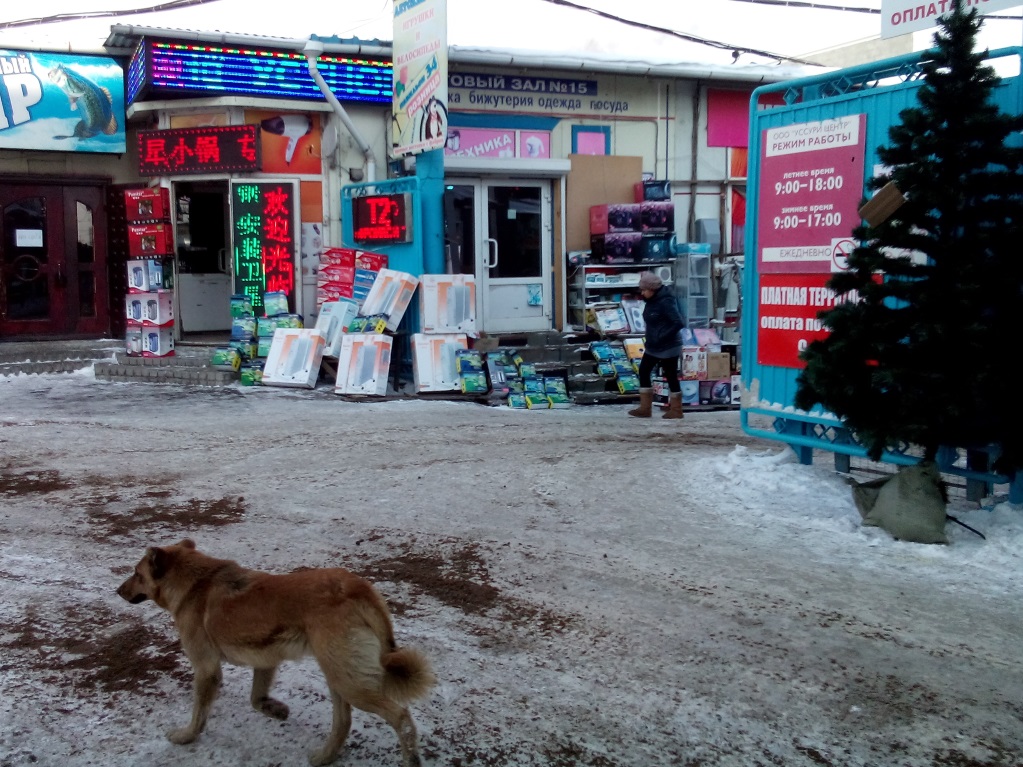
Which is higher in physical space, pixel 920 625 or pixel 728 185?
pixel 728 185

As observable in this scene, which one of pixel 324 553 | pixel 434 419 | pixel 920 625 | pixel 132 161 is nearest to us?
pixel 920 625

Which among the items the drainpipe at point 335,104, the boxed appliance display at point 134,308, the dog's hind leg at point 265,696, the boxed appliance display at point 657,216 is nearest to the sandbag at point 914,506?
the dog's hind leg at point 265,696

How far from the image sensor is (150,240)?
46.8ft

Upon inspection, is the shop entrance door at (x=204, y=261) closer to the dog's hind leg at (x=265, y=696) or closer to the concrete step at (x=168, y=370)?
the concrete step at (x=168, y=370)

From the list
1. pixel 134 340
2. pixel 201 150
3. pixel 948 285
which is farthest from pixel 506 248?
pixel 948 285

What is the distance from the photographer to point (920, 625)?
5.06 m

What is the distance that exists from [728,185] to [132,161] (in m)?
9.98

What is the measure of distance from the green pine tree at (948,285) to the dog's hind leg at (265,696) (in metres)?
4.19

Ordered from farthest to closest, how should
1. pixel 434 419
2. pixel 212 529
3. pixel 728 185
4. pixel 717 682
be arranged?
pixel 728 185, pixel 434 419, pixel 212 529, pixel 717 682

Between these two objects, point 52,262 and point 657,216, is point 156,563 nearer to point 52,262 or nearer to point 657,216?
point 657,216

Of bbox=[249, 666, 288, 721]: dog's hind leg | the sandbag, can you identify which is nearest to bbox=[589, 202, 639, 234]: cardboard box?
the sandbag

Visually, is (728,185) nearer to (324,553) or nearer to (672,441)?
(672,441)

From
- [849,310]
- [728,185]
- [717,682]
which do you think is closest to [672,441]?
[849,310]

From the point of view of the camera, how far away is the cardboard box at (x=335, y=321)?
13.5 meters
